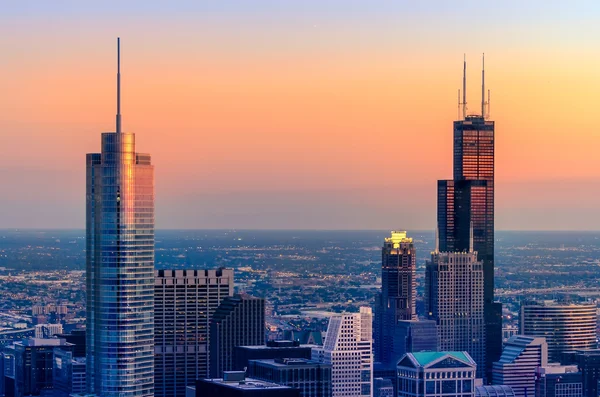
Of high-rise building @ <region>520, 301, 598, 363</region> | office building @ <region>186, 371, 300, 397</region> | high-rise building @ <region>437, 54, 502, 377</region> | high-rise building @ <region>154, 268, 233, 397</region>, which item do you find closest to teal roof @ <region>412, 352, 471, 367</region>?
office building @ <region>186, 371, 300, 397</region>

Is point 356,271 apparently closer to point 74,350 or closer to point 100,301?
point 74,350

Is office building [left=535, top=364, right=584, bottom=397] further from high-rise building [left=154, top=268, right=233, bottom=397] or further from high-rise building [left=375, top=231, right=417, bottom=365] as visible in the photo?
high-rise building [left=154, top=268, right=233, bottom=397]

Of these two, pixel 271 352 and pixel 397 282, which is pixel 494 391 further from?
pixel 397 282

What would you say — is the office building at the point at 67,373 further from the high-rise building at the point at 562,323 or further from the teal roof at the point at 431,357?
the high-rise building at the point at 562,323

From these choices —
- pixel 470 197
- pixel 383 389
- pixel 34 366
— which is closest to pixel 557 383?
pixel 383 389

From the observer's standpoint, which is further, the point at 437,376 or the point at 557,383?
the point at 557,383

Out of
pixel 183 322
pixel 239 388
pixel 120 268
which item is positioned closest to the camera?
pixel 239 388

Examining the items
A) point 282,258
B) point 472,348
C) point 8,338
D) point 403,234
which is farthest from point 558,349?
point 8,338

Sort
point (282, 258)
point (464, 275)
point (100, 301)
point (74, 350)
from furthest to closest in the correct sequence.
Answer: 1. point (282, 258)
2. point (464, 275)
3. point (74, 350)
4. point (100, 301)
